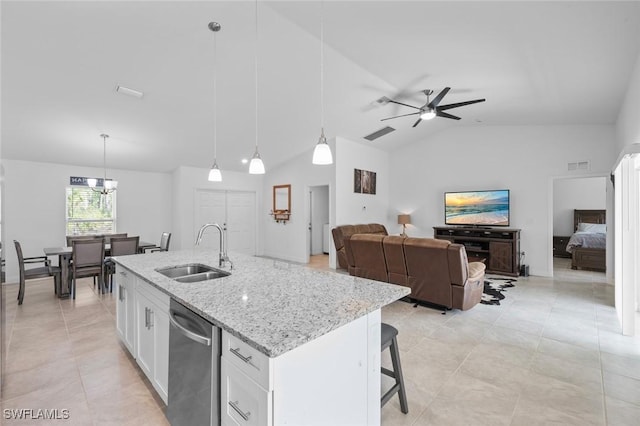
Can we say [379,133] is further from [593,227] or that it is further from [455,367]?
[593,227]

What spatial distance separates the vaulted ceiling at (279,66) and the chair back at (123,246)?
190cm

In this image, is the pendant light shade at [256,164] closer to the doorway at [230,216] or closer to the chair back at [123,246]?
the chair back at [123,246]

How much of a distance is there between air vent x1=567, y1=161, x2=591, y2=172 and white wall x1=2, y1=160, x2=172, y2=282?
9.51 meters

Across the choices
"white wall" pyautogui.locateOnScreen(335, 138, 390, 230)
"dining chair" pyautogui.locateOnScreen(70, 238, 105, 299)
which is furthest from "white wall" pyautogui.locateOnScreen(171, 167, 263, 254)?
"white wall" pyautogui.locateOnScreen(335, 138, 390, 230)

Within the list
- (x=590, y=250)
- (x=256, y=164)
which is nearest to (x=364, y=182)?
(x=256, y=164)

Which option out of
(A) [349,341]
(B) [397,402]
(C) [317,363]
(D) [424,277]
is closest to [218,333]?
(C) [317,363]

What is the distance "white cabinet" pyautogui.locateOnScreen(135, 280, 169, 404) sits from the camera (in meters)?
1.85

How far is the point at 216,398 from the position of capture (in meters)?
1.31

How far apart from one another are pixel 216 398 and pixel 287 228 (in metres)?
6.51

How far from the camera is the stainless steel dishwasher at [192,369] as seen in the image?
1.31 metres

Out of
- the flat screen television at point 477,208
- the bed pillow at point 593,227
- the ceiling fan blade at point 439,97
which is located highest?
the ceiling fan blade at point 439,97

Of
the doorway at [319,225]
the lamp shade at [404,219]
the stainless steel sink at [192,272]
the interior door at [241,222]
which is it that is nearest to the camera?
the stainless steel sink at [192,272]

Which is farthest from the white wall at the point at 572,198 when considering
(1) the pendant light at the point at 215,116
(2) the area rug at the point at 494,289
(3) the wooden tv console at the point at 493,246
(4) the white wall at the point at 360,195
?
(1) the pendant light at the point at 215,116

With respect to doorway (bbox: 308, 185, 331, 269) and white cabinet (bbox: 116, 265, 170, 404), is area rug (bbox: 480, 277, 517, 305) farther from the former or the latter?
doorway (bbox: 308, 185, 331, 269)
